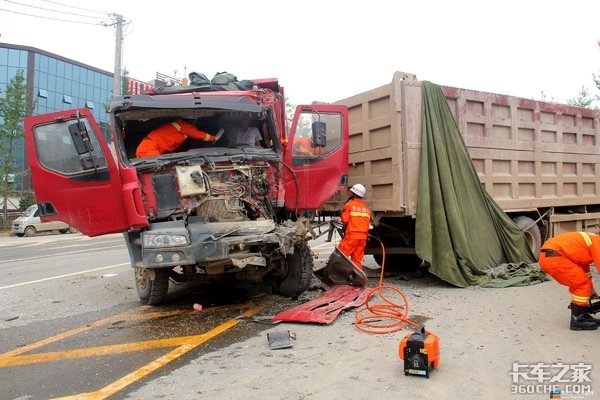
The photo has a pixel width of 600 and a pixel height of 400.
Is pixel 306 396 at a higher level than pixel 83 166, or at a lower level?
lower

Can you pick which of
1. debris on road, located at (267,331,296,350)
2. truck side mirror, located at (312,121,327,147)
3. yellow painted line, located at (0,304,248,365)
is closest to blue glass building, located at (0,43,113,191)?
yellow painted line, located at (0,304,248,365)

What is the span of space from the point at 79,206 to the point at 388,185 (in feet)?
12.3

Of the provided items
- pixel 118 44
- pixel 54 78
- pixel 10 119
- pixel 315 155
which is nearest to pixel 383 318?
pixel 315 155

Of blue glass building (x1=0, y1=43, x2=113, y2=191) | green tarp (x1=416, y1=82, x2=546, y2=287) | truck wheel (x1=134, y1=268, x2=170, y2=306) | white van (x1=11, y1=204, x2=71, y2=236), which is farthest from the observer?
blue glass building (x1=0, y1=43, x2=113, y2=191)

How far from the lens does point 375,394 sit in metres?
2.88

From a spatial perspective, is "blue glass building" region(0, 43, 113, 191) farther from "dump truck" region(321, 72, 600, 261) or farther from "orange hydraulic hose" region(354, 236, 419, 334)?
"orange hydraulic hose" region(354, 236, 419, 334)

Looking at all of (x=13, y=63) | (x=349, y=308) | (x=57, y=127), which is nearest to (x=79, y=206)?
(x=57, y=127)

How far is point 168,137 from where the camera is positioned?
5172mm

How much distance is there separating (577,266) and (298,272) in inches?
114

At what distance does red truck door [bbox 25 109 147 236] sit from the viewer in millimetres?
4559

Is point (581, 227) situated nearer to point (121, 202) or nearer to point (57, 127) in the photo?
point (121, 202)

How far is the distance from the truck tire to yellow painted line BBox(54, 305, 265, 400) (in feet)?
16.5

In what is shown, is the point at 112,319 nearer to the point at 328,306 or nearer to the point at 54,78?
the point at 328,306

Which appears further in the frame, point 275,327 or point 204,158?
point 204,158
